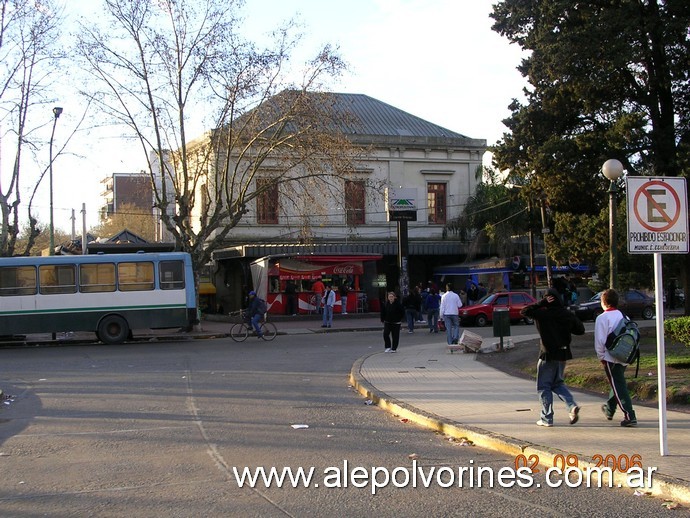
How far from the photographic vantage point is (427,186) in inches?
1998

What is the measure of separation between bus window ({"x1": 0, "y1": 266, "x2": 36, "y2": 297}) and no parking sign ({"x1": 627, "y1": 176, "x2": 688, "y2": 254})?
75.0ft

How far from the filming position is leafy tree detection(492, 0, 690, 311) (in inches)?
792

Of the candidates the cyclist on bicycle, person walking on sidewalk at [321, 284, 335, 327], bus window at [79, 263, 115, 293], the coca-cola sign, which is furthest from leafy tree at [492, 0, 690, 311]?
the coca-cola sign

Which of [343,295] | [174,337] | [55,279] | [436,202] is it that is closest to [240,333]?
[174,337]

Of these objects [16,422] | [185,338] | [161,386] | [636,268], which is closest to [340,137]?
[185,338]

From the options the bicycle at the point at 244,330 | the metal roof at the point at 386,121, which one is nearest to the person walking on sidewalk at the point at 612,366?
the bicycle at the point at 244,330

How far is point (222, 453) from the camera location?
851cm

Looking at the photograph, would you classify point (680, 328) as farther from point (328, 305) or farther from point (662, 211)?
point (328, 305)

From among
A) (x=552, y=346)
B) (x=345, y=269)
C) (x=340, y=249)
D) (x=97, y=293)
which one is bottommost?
(x=552, y=346)

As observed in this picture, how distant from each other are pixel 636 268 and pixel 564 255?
2.75 metres

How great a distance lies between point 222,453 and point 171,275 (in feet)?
62.3

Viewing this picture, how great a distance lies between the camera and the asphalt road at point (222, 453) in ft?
21.1

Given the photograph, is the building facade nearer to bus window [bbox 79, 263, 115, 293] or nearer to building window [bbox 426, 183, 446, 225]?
building window [bbox 426, 183, 446, 225]

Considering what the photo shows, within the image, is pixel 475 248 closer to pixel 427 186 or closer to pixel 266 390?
pixel 427 186
